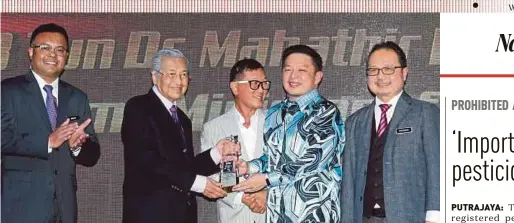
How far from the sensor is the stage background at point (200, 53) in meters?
3.80

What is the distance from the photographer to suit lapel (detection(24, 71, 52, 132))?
12.3 ft

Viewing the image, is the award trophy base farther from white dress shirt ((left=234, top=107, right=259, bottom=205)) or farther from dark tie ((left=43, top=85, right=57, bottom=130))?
dark tie ((left=43, top=85, right=57, bottom=130))

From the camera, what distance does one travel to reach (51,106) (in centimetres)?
378

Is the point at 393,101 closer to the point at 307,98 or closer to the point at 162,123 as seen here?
the point at 307,98

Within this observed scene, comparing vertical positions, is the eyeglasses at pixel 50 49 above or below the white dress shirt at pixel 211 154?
above

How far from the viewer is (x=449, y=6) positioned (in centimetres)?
380

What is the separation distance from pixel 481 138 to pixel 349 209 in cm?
68

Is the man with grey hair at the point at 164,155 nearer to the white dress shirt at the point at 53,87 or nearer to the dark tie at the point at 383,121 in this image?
the white dress shirt at the point at 53,87

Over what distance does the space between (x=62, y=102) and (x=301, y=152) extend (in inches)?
43.5

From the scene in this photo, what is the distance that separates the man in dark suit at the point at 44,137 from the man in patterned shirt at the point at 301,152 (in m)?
0.77

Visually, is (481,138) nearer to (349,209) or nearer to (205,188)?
(349,209)

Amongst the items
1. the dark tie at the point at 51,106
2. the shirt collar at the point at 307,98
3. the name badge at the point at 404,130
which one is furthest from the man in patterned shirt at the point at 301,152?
the dark tie at the point at 51,106

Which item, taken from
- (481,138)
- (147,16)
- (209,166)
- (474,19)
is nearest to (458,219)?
(481,138)

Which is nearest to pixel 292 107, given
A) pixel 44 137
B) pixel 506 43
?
pixel 506 43
